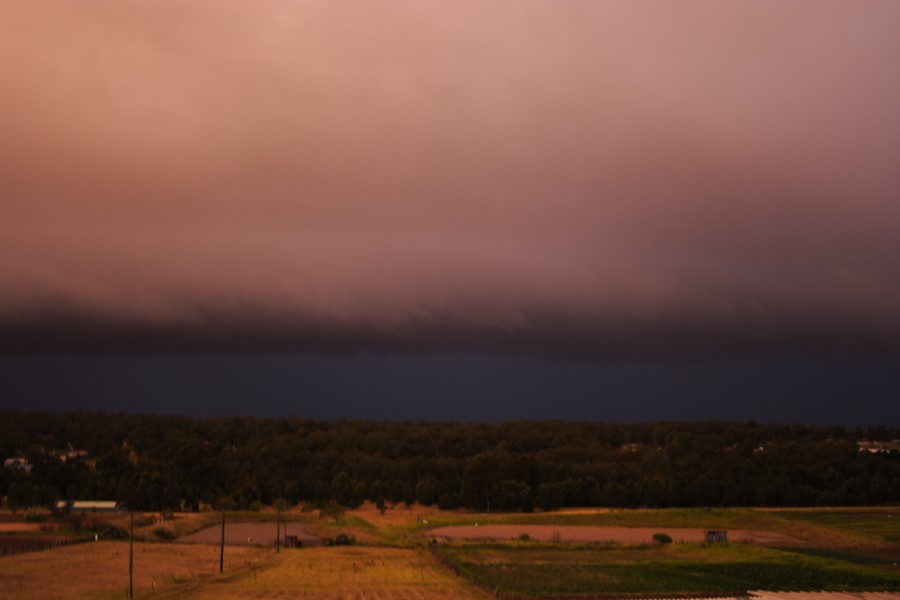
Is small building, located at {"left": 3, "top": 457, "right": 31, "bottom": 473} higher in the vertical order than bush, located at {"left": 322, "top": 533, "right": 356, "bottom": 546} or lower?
higher

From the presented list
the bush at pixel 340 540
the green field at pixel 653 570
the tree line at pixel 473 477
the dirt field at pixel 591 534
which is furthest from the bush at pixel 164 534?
the green field at pixel 653 570

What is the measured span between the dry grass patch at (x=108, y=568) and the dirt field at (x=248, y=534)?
580cm

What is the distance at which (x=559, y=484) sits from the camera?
12219 centimetres

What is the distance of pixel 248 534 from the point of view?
3533 inches

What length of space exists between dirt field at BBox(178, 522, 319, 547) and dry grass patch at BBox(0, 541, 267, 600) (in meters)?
5.80

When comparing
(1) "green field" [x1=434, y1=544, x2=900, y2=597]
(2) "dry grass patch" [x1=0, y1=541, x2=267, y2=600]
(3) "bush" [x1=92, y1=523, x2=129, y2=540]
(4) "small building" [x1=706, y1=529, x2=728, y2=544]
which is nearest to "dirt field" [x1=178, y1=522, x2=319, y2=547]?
(3) "bush" [x1=92, y1=523, x2=129, y2=540]

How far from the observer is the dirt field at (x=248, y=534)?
274 feet

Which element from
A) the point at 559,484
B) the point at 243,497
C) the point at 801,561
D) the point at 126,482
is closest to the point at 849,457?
the point at 559,484

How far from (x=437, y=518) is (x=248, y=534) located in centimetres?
2518

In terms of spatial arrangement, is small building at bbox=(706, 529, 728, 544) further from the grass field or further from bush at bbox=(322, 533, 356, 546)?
bush at bbox=(322, 533, 356, 546)

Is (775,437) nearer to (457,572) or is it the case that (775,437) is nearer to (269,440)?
(269,440)

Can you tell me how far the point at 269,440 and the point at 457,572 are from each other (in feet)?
398

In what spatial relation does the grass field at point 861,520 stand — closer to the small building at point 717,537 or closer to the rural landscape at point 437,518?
the rural landscape at point 437,518

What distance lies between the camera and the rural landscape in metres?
57.6
